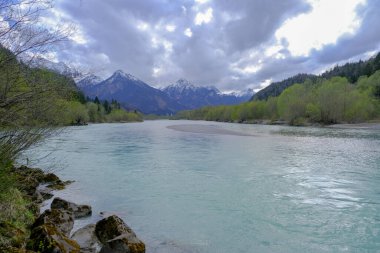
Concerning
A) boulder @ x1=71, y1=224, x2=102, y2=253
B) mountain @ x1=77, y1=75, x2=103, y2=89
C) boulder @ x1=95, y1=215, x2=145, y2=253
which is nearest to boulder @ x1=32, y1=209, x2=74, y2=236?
boulder @ x1=71, y1=224, x2=102, y2=253

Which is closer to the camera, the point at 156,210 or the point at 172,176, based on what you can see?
the point at 156,210

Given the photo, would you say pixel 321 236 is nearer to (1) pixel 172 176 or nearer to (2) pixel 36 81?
(2) pixel 36 81

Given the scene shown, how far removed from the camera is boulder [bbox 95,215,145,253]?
8023 mm

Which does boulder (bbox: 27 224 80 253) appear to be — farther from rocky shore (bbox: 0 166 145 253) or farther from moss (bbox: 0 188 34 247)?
moss (bbox: 0 188 34 247)

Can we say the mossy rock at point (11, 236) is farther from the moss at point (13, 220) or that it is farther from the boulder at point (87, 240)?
the boulder at point (87, 240)

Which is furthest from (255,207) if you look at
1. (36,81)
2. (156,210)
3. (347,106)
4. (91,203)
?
(347,106)

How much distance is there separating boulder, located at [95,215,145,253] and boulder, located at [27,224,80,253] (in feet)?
2.63

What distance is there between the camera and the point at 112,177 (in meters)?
19.1

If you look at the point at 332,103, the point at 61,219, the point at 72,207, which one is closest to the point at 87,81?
the point at 61,219

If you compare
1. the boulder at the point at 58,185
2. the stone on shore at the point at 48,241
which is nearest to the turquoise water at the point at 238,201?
the boulder at the point at 58,185

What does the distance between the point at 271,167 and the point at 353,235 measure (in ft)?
39.8

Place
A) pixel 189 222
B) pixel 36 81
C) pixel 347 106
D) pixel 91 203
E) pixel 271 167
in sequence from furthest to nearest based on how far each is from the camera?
pixel 347 106 < pixel 271 167 < pixel 91 203 < pixel 189 222 < pixel 36 81

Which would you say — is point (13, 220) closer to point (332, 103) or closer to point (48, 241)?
point (48, 241)

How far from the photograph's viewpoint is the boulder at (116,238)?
26.3 feet
